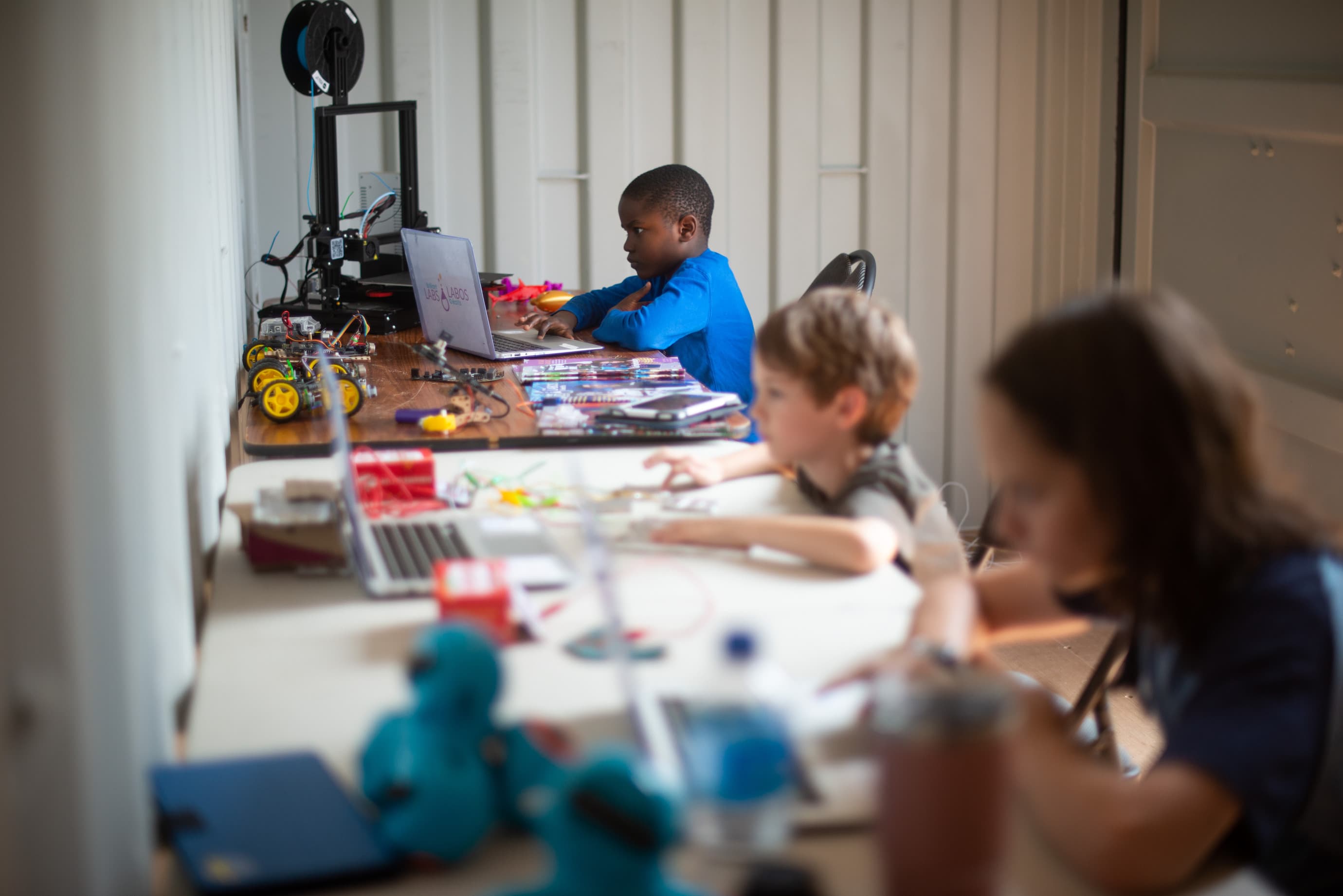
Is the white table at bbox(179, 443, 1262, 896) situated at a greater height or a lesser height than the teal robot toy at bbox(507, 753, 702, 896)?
lesser

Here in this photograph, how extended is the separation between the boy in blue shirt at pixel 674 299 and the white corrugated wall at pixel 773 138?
87 cm

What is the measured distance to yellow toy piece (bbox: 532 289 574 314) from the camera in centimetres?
361

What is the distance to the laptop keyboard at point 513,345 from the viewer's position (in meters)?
2.99

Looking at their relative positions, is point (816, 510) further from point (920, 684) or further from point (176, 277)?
point (920, 684)

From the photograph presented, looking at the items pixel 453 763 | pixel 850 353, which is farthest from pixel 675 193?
pixel 453 763

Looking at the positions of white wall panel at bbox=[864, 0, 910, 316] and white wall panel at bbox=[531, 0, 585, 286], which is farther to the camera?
white wall panel at bbox=[864, 0, 910, 316]

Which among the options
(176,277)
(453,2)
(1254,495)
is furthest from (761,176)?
(1254,495)

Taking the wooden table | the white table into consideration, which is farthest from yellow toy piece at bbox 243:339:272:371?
the white table

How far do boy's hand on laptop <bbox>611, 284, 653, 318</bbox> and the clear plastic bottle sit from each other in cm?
249

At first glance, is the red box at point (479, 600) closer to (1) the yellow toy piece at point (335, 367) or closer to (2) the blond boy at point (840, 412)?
(2) the blond boy at point (840, 412)

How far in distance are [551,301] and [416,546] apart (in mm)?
2050

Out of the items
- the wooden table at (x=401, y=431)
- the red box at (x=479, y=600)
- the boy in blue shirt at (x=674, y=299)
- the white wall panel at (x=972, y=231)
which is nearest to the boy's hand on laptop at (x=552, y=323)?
the boy in blue shirt at (x=674, y=299)

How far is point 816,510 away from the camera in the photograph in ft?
6.16

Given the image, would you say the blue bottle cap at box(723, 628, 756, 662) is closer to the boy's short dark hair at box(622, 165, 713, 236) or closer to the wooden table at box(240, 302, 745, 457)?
the wooden table at box(240, 302, 745, 457)
